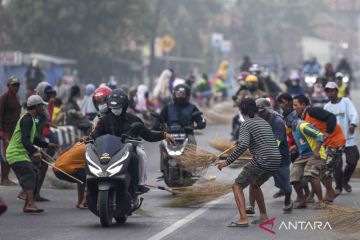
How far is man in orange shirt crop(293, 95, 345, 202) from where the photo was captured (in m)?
15.2

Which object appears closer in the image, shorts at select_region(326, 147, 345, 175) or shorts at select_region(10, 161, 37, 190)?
shorts at select_region(10, 161, 37, 190)

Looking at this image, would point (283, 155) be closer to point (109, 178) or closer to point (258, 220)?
point (258, 220)

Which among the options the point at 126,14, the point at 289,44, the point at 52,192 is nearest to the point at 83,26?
the point at 126,14

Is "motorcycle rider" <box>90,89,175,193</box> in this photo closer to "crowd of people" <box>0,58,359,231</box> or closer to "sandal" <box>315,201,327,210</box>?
"crowd of people" <box>0,58,359,231</box>

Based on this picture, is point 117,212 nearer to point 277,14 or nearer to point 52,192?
point 52,192

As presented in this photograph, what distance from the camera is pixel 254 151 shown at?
42.9 ft

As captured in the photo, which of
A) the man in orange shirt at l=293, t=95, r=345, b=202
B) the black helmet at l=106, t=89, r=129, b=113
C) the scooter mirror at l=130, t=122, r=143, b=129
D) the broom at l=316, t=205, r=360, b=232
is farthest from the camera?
the man in orange shirt at l=293, t=95, r=345, b=202

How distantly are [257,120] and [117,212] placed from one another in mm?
1907

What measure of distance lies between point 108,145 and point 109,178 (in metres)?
0.42

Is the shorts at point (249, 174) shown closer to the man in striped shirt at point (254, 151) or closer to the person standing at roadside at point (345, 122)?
the man in striped shirt at point (254, 151)

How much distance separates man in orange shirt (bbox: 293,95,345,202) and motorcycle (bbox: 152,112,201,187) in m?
2.01

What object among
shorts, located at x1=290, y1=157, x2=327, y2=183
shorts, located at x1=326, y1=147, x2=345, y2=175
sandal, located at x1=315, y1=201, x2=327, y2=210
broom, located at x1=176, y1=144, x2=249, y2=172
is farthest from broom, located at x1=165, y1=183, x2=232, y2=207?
shorts, located at x1=326, y1=147, x2=345, y2=175

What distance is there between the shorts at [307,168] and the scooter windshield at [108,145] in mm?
3044

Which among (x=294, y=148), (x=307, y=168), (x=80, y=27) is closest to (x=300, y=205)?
(x=307, y=168)
